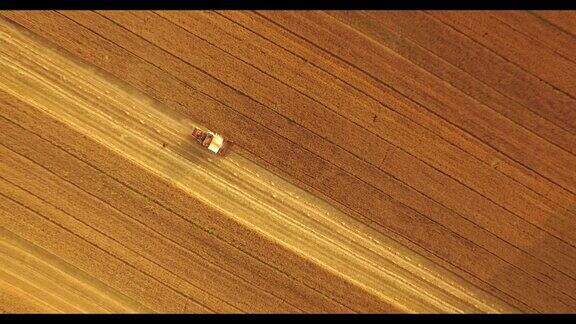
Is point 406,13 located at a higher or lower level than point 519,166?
higher

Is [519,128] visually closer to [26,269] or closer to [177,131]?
[177,131]

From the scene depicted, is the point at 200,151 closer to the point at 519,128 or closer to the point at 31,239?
the point at 31,239

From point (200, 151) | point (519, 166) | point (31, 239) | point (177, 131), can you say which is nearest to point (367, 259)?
point (519, 166)

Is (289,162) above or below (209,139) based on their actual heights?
above

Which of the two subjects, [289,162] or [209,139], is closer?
[209,139]
